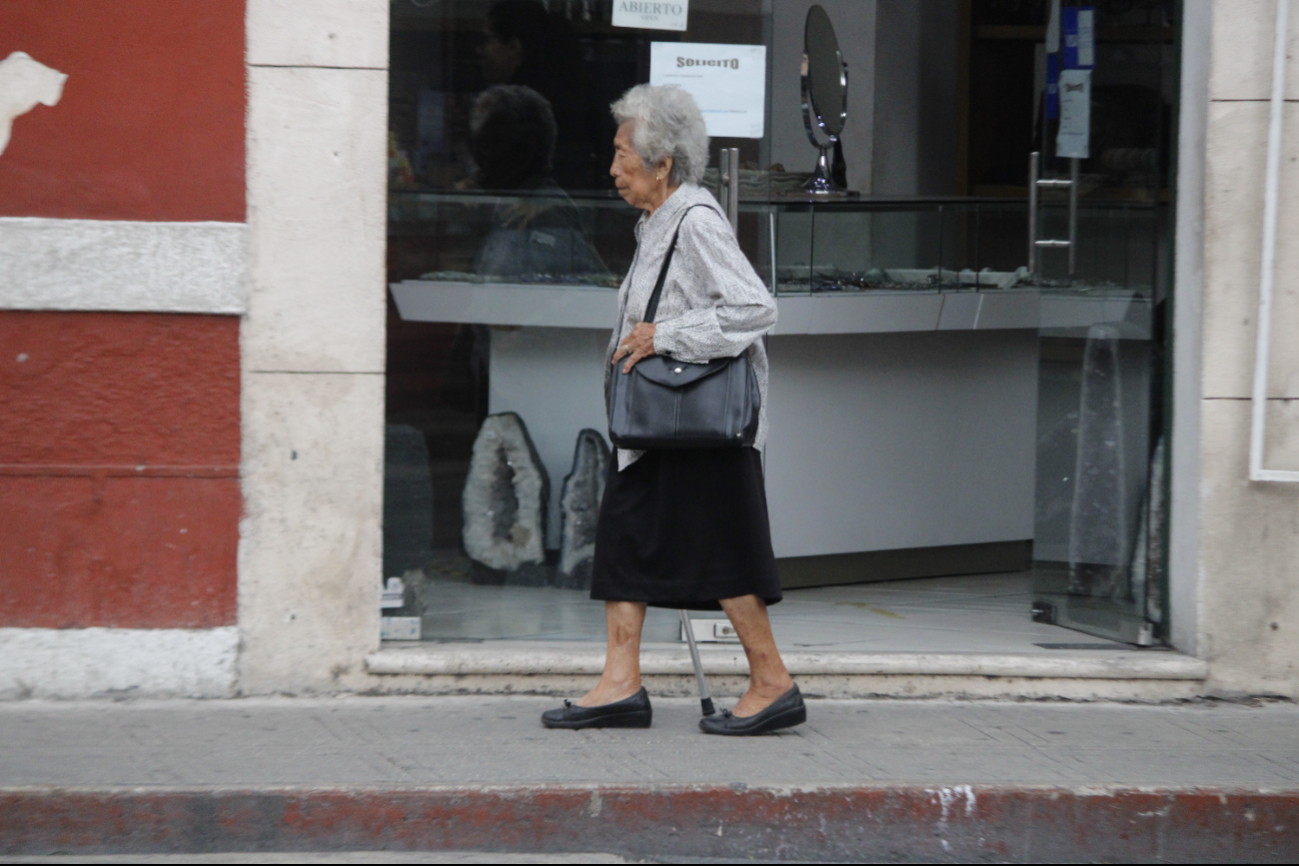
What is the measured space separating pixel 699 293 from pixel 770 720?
51.1 inches

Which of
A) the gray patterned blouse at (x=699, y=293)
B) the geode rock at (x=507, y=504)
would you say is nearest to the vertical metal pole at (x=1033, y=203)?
the gray patterned blouse at (x=699, y=293)

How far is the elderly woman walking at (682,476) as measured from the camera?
4.11m

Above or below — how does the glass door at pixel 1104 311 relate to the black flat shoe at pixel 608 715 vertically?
above

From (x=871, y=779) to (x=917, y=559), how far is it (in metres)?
3.05

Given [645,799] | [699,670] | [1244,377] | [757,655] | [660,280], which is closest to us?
[645,799]

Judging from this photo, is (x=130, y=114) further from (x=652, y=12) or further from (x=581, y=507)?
(x=581, y=507)

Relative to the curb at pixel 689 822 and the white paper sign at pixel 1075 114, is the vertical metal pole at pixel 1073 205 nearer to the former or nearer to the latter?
the white paper sign at pixel 1075 114

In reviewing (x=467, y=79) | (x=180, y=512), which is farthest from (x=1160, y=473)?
(x=180, y=512)

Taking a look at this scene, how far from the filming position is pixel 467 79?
17.1 ft

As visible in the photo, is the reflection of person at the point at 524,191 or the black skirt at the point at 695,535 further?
the reflection of person at the point at 524,191

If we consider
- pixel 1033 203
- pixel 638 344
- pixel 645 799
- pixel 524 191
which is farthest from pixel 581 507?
pixel 1033 203

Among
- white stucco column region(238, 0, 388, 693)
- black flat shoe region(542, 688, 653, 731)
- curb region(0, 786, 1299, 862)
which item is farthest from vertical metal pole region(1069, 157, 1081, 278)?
white stucco column region(238, 0, 388, 693)

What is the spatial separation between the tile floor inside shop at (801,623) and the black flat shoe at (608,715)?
0.71 m

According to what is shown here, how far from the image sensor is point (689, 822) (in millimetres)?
3912
